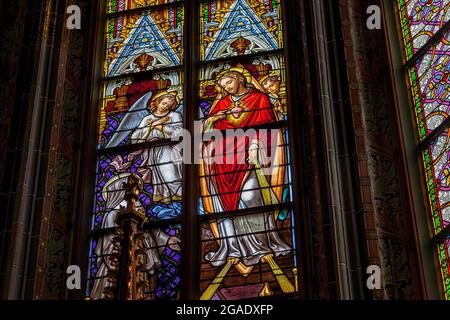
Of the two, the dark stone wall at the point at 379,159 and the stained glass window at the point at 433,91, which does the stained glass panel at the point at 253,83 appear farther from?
the stained glass window at the point at 433,91

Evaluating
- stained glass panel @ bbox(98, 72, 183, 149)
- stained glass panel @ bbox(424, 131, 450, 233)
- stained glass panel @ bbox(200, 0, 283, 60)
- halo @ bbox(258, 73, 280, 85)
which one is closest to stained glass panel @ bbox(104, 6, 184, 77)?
stained glass panel @ bbox(98, 72, 183, 149)

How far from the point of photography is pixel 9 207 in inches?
395

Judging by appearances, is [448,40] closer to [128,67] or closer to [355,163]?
[355,163]

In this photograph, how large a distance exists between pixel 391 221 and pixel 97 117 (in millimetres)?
3267

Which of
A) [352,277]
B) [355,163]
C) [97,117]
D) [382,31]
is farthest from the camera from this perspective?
[97,117]

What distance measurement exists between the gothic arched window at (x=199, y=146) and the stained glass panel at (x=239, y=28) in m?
0.01

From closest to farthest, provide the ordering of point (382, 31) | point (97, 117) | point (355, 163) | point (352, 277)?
point (352, 277)
point (355, 163)
point (382, 31)
point (97, 117)

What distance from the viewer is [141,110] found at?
36.6 feet

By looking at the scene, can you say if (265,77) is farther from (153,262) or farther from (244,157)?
Result: (153,262)

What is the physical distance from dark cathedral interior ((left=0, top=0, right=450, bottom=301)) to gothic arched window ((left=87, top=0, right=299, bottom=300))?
14 mm

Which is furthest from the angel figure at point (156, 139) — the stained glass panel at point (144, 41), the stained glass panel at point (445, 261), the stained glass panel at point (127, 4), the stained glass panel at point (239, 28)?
the stained glass panel at point (445, 261)

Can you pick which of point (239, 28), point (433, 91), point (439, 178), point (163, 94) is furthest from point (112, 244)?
point (433, 91)

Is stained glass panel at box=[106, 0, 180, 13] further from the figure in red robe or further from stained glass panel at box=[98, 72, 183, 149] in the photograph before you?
the figure in red robe

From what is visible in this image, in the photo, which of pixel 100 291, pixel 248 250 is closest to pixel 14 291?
pixel 100 291
